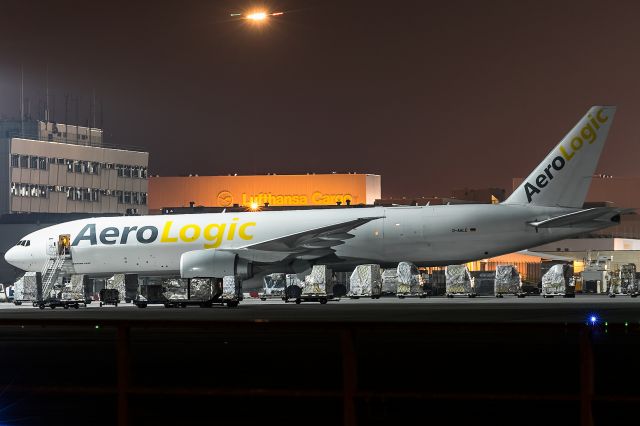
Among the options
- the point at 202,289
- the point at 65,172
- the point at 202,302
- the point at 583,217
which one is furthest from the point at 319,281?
the point at 65,172

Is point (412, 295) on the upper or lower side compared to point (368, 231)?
lower

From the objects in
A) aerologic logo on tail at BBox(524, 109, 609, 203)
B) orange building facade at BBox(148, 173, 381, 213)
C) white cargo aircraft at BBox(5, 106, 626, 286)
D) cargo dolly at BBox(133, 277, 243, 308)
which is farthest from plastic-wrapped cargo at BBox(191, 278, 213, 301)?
orange building facade at BBox(148, 173, 381, 213)

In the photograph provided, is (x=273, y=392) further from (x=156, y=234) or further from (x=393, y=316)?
(x=156, y=234)

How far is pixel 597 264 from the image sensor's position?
2963 inches

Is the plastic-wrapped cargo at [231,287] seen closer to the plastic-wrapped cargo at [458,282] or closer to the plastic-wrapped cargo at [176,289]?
the plastic-wrapped cargo at [176,289]

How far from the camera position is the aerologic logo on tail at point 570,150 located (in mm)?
65000

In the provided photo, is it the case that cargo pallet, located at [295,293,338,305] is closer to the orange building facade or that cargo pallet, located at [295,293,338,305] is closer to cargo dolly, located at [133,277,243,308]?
cargo dolly, located at [133,277,243,308]

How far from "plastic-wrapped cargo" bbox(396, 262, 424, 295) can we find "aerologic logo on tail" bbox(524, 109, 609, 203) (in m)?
7.46

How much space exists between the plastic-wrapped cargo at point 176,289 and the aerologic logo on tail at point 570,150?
1997 centimetres

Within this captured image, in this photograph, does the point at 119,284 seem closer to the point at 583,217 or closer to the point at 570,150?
the point at 583,217

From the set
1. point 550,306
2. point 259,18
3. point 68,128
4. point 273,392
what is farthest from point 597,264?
point 68,128

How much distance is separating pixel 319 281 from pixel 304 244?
10.2 ft

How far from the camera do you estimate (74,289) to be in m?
61.9

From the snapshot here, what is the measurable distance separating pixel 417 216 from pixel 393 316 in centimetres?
2089
